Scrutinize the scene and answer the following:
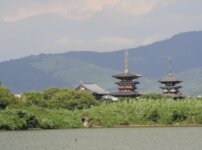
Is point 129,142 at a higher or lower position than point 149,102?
lower

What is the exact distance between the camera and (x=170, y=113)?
7194 cm

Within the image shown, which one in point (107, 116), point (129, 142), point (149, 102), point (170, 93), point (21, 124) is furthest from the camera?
point (170, 93)

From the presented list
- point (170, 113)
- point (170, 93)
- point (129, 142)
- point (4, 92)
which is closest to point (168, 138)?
point (129, 142)

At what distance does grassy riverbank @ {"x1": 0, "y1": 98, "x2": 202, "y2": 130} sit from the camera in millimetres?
66625

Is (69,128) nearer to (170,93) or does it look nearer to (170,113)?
(170,113)

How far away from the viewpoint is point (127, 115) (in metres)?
72.4

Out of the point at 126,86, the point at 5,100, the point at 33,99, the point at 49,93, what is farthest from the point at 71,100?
the point at 126,86

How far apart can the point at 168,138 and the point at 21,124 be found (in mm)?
19361

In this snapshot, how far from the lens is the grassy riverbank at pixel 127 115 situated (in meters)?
66.6

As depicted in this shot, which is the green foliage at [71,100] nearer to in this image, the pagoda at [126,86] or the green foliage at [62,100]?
the green foliage at [62,100]

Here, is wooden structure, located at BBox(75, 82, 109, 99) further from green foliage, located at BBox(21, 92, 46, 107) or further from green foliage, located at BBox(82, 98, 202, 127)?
green foliage, located at BBox(82, 98, 202, 127)

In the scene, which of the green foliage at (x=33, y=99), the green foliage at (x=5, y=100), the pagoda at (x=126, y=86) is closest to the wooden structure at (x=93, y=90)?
the pagoda at (x=126, y=86)

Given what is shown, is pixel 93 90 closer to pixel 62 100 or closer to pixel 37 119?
pixel 62 100

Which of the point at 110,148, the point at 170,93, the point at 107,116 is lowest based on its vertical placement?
the point at 110,148
